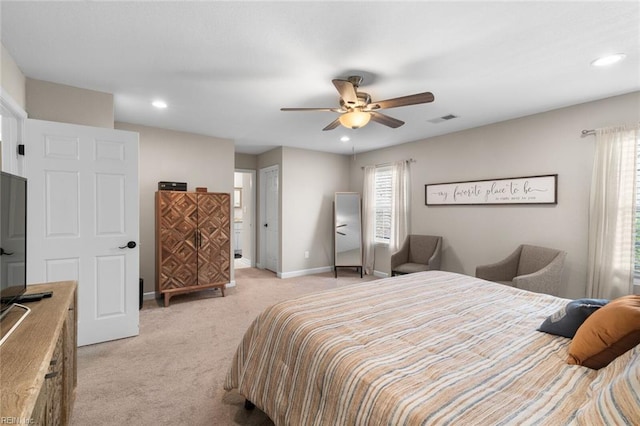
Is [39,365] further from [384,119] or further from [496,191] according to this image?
[496,191]

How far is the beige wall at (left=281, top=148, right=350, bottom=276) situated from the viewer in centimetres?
542

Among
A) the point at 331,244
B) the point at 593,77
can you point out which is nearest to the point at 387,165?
the point at 331,244

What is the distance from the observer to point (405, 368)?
3.85 feet

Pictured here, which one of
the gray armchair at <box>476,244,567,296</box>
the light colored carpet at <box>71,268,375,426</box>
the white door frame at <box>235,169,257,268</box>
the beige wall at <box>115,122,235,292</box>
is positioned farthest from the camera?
the white door frame at <box>235,169,257,268</box>

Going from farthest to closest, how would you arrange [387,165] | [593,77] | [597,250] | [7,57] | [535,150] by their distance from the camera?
[387,165], [535,150], [597,250], [593,77], [7,57]

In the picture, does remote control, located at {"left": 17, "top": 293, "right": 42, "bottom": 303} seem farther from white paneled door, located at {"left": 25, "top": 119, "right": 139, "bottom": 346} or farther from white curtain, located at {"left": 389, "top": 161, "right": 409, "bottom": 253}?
white curtain, located at {"left": 389, "top": 161, "right": 409, "bottom": 253}

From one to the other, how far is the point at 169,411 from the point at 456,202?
408 centimetres

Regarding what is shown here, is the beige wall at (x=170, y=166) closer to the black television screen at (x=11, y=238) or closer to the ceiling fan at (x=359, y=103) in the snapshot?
the ceiling fan at (x=359, y=103)

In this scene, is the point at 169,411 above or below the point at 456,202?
below

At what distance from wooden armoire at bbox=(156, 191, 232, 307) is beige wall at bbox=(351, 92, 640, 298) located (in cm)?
310

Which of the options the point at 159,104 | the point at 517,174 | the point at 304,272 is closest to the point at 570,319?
the point at 517,174

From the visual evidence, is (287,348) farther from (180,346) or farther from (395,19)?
(395,19)

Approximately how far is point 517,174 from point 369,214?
257cm

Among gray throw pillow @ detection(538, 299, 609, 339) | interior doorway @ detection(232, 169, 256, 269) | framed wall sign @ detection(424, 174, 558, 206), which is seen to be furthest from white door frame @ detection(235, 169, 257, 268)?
gray throw pillow @ detection(538, 299, 609, 339)
